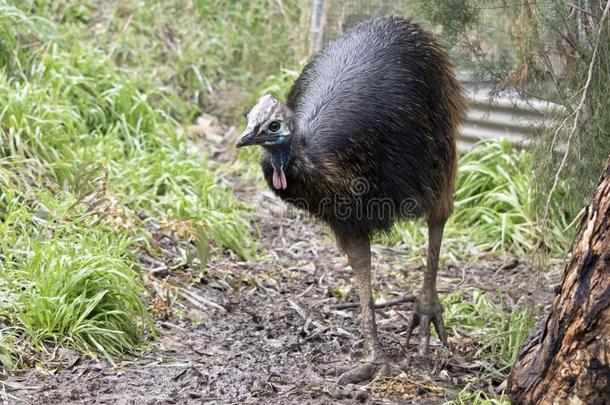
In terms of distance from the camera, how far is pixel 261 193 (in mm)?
7879

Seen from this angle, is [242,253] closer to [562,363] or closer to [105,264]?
[105,264]

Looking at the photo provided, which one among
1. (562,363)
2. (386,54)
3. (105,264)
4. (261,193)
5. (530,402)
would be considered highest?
(386,54)

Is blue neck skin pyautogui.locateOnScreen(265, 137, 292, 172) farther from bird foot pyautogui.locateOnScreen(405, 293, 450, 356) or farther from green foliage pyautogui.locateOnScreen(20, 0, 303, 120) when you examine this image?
green foliage pyautogui.locateOnScreen(20, 0, 303, 120)

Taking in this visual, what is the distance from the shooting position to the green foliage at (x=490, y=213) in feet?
23.1

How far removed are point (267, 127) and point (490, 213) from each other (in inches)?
125

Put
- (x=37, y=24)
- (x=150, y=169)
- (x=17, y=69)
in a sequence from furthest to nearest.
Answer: (x=37, y=24) < (x=17, y=69) < (x=150, y=169)

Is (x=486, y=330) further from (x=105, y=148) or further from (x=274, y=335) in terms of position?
(x=105, y=148)

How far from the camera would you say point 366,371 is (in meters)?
4.83

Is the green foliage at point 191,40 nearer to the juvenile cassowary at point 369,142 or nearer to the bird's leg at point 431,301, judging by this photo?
the juvenile cassowary at point 369,142

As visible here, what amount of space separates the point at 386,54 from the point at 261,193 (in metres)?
2.91

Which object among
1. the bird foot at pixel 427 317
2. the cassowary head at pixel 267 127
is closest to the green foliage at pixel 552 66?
the bird foot at pixel 427 317

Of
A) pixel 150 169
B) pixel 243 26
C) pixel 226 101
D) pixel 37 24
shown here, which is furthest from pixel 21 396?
pixel 243 26

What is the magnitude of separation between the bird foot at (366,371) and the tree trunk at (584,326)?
110 cm

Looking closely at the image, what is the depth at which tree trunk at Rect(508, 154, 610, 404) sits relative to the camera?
3.58 m
